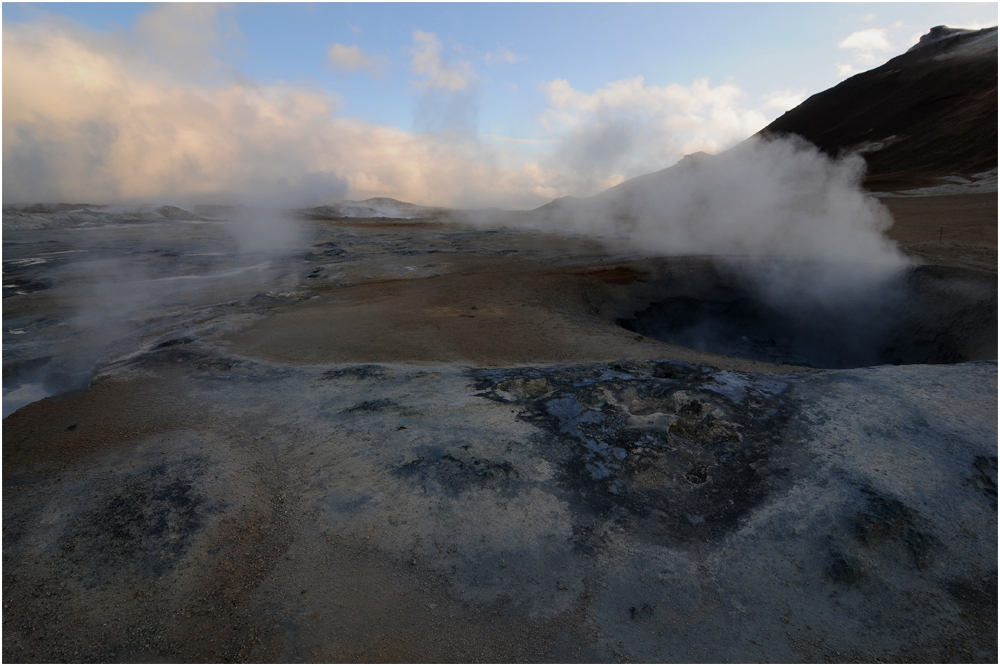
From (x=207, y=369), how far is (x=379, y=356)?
1829mm

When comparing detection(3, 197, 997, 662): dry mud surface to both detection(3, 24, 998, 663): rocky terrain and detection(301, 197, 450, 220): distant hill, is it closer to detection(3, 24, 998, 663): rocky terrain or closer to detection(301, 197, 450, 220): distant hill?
detection(3, 24, 998, 663): rocky terrain

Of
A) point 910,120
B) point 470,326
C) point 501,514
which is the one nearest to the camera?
point 501,514

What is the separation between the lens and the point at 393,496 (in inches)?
116

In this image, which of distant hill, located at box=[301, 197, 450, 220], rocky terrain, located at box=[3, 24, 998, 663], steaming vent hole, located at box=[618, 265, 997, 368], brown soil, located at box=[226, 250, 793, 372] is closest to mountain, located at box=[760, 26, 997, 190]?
steaming vent hole, located at box=[618, 265, 997, 368]

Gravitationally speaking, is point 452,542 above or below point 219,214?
below

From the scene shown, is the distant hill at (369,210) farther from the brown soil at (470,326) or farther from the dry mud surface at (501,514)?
the dry mud surface at (501,514)

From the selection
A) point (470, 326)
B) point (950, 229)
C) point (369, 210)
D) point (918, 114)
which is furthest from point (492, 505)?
point (369, 210)

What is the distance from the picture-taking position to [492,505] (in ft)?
9.34

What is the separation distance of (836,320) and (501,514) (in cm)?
707

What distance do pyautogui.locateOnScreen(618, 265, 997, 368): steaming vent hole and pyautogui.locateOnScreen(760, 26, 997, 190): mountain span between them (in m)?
22.9

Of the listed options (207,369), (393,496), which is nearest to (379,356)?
(207,369)

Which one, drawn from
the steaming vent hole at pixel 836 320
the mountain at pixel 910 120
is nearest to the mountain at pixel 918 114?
the mountain at pixel 910 120

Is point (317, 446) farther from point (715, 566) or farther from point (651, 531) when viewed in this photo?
point (715, 566)

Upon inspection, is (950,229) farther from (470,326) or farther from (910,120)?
(910,120)
